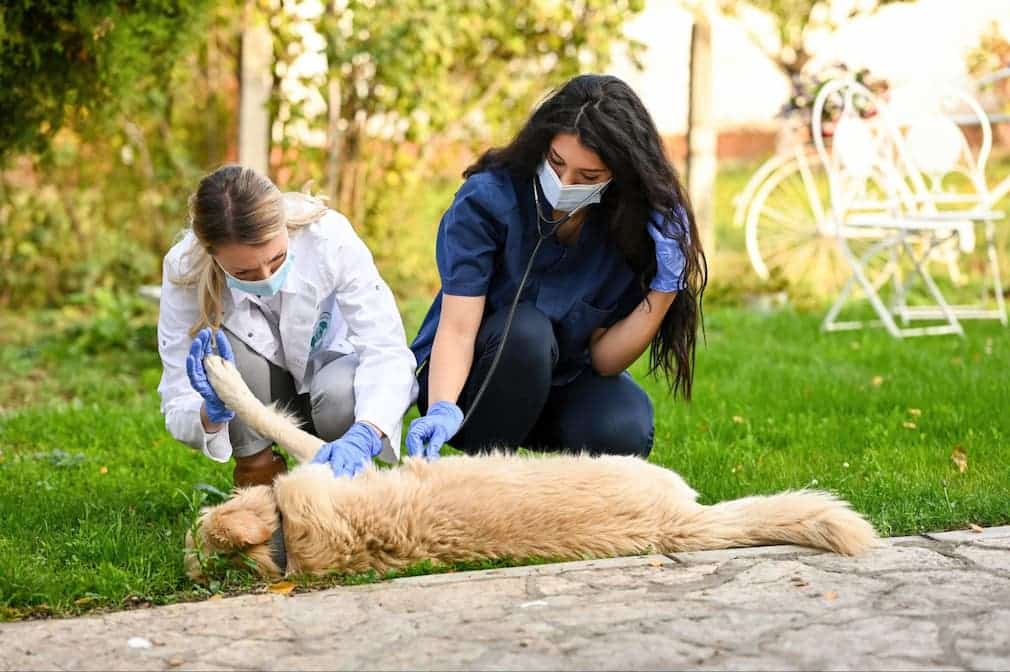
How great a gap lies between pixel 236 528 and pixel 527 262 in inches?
44.1

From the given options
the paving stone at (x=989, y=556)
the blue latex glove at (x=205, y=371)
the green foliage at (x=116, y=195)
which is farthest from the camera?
the green foliage at (x=116, y=195)

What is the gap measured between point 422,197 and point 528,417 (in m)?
4.43

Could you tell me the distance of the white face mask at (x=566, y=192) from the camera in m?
2.97

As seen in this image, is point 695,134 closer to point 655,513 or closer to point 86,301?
point 86,301

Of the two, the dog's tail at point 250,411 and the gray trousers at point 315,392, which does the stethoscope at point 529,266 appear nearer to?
the gray trousers at point 315,392

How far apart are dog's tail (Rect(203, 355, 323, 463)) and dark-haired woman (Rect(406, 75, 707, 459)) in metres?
0.28

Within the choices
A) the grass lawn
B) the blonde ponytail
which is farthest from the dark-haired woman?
the blonde ponytail

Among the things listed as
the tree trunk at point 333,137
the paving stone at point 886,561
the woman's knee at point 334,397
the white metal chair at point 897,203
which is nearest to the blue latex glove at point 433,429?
the woman's knee at point 334,397

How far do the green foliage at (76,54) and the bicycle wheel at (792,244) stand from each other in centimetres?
372

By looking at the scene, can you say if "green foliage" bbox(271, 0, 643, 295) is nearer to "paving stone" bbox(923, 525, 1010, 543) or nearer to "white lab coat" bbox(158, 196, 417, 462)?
"white lab coat" bbox(158, 196, 417, 462)

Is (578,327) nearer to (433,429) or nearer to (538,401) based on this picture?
(538,401)

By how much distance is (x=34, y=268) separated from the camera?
6945 mm

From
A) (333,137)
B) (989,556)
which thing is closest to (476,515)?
(989,556)

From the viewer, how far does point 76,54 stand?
16.5ft
